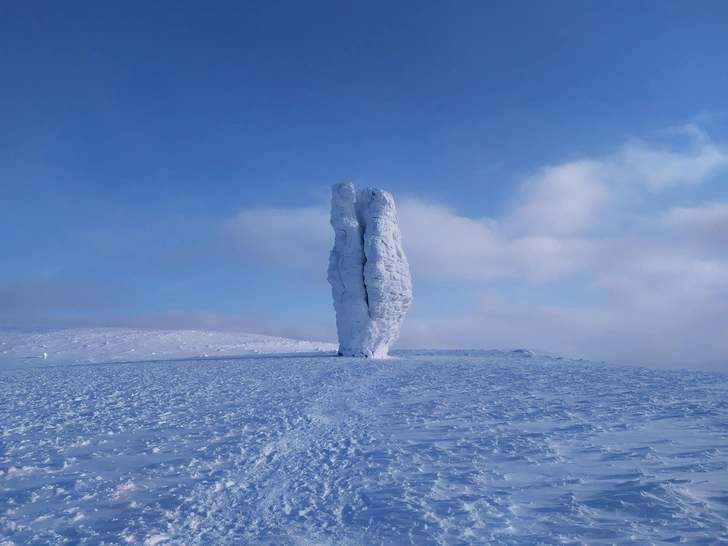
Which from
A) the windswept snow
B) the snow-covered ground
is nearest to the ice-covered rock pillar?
the windswept snow

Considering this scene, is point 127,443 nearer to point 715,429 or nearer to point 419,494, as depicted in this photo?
point 419,494

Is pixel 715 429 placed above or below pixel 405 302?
below

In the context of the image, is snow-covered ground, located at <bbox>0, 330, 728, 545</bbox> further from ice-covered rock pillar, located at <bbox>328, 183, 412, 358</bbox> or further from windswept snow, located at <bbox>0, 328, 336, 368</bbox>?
windswept snow, located at <bbox>0, 328, 336, 368</bbox>

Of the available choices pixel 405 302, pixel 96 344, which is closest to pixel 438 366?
pixel 405 302

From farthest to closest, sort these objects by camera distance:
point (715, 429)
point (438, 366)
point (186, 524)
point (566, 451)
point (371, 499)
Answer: point (438, 366) < point (715, 429) < point (566, 451) < point (371, 499) < point (186, 524)

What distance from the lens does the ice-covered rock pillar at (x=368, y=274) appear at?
27.5 meters

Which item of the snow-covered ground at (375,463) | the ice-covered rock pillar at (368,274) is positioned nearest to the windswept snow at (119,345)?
the ice-covered rock pillar at (368,274)

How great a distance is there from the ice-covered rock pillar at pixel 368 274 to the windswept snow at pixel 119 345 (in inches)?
288

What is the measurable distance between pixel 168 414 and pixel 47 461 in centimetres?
362

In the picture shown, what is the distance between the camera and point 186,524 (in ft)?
22.2

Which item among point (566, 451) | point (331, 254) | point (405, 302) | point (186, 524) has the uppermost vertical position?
point (331, 254)

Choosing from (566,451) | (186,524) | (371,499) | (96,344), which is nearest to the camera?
(186,524)

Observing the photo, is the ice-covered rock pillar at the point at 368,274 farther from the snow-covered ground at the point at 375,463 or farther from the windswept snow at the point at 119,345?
the snow-covered ground at the point at 375,463

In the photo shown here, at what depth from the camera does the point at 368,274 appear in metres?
27.2
